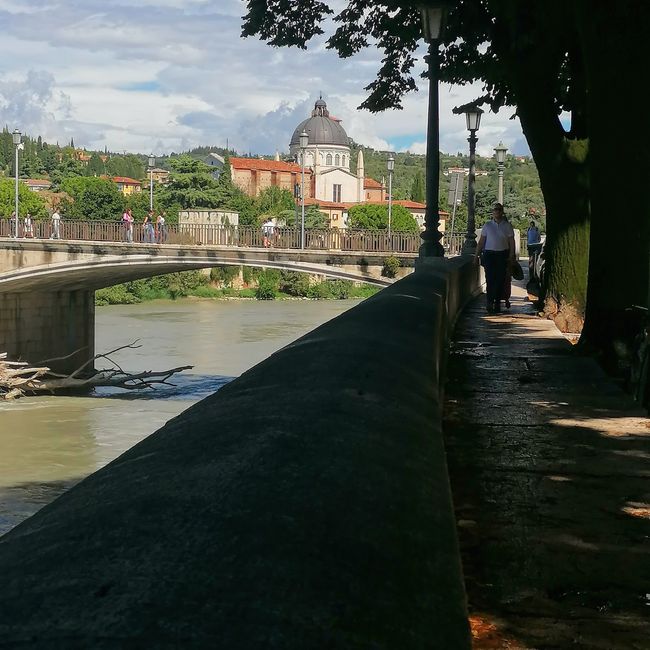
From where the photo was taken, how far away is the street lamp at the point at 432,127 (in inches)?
479

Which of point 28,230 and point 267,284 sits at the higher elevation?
point 28,230

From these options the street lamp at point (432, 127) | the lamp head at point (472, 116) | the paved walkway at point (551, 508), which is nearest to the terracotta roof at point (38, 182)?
the lamp head at point (472, 116)

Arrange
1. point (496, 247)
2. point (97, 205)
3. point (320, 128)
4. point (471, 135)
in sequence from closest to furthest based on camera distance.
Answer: point (496, 247), point (471, 135), point (97, 205), point (320, 128)

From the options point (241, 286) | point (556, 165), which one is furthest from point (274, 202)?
point (556, 165)

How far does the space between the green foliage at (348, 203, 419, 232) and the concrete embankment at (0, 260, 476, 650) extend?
9533 cm

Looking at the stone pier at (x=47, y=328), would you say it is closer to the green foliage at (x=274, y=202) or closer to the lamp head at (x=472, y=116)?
the lamp head at (x=472, y=116)

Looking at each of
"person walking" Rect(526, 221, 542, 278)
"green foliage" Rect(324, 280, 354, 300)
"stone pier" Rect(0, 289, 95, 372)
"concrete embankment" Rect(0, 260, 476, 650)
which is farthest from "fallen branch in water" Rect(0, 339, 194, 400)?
"green foliage" Rect(324, 280, 354, 300)

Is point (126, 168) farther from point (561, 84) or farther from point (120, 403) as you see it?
point (561, 84)

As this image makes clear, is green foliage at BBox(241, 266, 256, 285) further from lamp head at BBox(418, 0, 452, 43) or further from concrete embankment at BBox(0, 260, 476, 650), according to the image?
concrete embankment at BBox(0, 260, 476, 650)

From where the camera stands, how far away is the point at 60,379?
36.3 m

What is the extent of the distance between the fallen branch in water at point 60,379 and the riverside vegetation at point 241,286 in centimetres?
3872

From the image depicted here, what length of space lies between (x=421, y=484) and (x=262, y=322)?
5988 centimetres

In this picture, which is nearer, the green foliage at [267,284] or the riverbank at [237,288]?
the riverbank at [237,288]

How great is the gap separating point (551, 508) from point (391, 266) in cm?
3247
